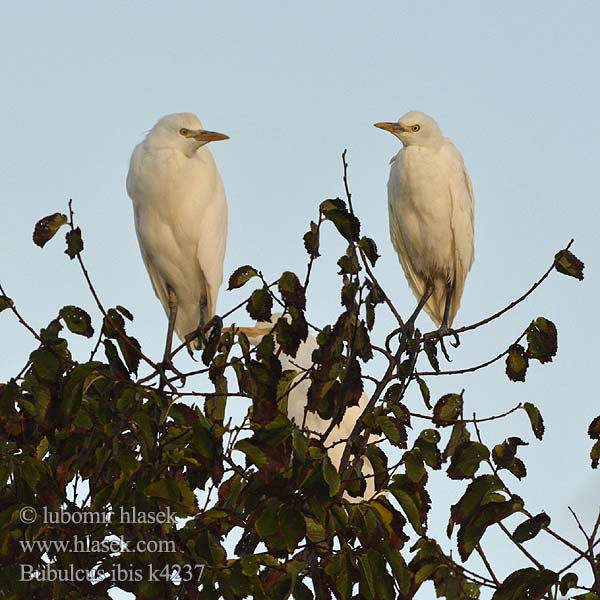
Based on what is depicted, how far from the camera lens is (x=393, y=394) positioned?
2.85 m

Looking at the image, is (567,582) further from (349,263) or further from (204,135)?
(204,135)

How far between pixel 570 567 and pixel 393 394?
1.94 ft

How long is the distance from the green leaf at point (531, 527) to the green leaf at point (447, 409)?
0.40 meters

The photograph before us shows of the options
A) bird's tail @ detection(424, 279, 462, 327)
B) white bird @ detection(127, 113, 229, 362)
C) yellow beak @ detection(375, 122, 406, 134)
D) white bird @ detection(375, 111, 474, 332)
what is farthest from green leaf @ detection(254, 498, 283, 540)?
bird's tail @ detection(424, 279, 462, 327)

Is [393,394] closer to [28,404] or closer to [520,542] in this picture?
[520,542]

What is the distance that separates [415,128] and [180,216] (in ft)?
4.97

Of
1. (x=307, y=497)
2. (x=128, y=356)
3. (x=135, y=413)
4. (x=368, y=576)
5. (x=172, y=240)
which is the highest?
(x=172, y=240)

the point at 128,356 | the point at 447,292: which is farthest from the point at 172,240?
the point at 128,356

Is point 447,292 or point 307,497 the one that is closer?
point 307,497

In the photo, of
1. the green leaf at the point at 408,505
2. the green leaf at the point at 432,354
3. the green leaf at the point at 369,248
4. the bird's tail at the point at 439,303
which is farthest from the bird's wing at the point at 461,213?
the green leaf at the point at 408,505

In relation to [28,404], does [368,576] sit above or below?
below

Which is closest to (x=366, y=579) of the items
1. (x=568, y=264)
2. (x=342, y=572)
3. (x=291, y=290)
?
(x=342, y=572)

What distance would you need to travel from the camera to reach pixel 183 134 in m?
5.87

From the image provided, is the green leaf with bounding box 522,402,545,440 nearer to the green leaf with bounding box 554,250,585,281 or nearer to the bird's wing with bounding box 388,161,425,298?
the green leaf with bounding box 554,250,585,281
